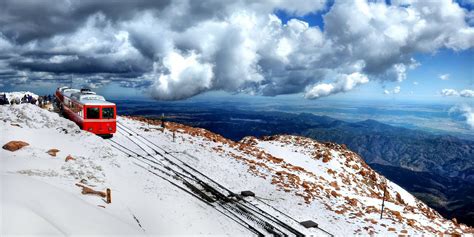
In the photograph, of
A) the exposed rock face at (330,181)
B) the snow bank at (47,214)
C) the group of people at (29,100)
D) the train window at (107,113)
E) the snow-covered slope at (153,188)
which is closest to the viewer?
the snow bank at (47,214)

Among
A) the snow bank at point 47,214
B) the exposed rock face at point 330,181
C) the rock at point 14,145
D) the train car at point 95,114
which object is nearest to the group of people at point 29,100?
the exposed rock face at point 330,181

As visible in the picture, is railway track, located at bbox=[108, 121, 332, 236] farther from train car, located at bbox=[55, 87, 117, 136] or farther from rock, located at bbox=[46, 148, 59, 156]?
rock, located at bbox=[46, 148, 59, 156]

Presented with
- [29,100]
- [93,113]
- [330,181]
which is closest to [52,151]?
[93,113]

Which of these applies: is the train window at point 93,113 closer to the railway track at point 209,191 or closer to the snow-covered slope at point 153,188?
the snow-covered slope at point 153,188

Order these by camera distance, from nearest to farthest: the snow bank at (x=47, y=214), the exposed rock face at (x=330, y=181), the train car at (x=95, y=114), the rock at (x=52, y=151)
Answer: the snow bank at (x=47, y=214)
the exposed rock face at (x=330, y=181)
the rock at (x=52, y=151)
the train car at (x=95, y=114)

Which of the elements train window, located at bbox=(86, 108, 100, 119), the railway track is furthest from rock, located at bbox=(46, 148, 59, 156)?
train window, located at bbox=(86, 108, 100, 119)

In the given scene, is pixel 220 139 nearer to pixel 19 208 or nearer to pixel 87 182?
pixel 87 182

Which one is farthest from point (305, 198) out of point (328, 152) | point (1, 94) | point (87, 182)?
point (1, 94)
